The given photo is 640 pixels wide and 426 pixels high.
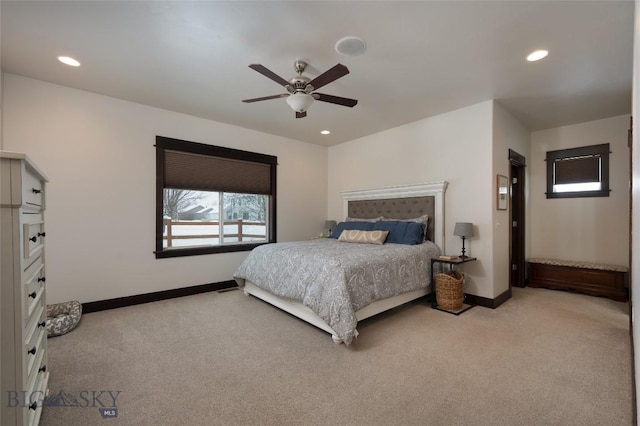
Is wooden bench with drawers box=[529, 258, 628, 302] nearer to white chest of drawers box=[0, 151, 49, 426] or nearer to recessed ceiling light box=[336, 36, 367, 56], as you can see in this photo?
recessed ceiling light box=[336, 36, 367, 56]

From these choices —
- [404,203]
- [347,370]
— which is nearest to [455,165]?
[404,203]

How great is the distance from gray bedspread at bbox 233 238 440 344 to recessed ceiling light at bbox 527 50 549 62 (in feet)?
7.52

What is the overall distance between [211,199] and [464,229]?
12.4ft

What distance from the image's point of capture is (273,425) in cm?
160

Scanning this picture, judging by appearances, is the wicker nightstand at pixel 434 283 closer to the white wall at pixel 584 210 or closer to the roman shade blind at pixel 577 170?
the white wall at pixel 584 210

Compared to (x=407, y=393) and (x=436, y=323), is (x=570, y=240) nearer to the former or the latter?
(x=436, y=323)

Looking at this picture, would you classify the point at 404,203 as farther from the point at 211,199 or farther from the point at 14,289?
the point at 14,289

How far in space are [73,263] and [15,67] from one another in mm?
2139

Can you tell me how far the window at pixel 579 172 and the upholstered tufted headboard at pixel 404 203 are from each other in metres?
2.26

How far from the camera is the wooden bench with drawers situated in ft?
12.7

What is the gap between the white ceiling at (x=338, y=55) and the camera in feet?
6.72

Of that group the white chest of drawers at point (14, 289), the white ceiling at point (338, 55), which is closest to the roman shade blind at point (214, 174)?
the white ceiling at point (338, 55)

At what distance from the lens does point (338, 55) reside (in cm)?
258

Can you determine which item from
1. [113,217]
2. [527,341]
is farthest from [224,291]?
[527,341]
